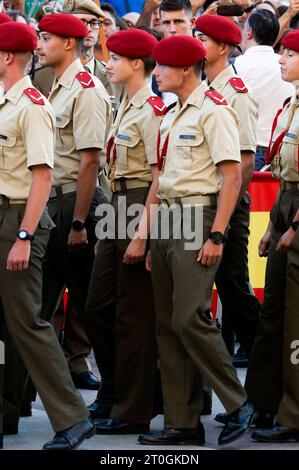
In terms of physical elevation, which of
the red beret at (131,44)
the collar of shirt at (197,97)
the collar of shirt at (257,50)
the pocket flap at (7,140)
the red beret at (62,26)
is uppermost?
the red beret at (62,26)

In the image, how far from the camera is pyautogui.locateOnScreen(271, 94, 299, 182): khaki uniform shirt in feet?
24.1

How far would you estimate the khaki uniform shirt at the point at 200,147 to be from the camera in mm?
6980

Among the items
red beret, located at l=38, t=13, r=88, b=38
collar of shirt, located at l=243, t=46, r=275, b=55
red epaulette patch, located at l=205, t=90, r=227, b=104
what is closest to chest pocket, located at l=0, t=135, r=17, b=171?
red epaulette patch, located at l=205, t=90, r=227, b=104

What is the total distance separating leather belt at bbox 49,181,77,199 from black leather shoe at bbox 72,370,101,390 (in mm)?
1509

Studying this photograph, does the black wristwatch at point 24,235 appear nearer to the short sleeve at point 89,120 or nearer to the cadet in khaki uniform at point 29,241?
the cadet in khaki uniform at point 29,241

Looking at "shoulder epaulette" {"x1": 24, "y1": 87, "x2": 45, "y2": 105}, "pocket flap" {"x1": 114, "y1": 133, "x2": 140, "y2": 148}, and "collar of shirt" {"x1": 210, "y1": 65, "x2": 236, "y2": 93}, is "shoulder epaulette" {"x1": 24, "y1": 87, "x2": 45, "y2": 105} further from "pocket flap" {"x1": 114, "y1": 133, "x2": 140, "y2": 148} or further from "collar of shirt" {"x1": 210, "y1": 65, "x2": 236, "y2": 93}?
"collar of shirt" {"x1": 210, "y1": 65, "x2": 236, "y2": 93}

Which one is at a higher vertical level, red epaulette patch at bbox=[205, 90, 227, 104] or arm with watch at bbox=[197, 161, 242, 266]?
red epaulette patch at bbox=[205, 90, 227, 104]

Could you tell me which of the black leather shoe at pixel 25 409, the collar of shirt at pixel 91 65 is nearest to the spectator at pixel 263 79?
the collar of shirt at pixel 91 65

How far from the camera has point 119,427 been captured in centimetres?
763

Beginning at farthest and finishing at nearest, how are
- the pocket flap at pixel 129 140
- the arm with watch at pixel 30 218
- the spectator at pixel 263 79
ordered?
1. the spectator at pixel 263 79
2. the pocket flap at pixel 129 140
3. the arm with watch at pixel 30 218

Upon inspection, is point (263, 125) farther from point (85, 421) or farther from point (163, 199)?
point (85, 421)

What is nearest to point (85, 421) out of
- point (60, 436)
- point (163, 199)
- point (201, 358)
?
point (60, 436)

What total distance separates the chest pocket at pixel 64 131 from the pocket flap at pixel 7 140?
3.88ft

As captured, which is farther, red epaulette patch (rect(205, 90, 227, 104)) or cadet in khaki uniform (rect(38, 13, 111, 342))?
cadet in khaki uniform (rect(38, 13, 111, 342))
